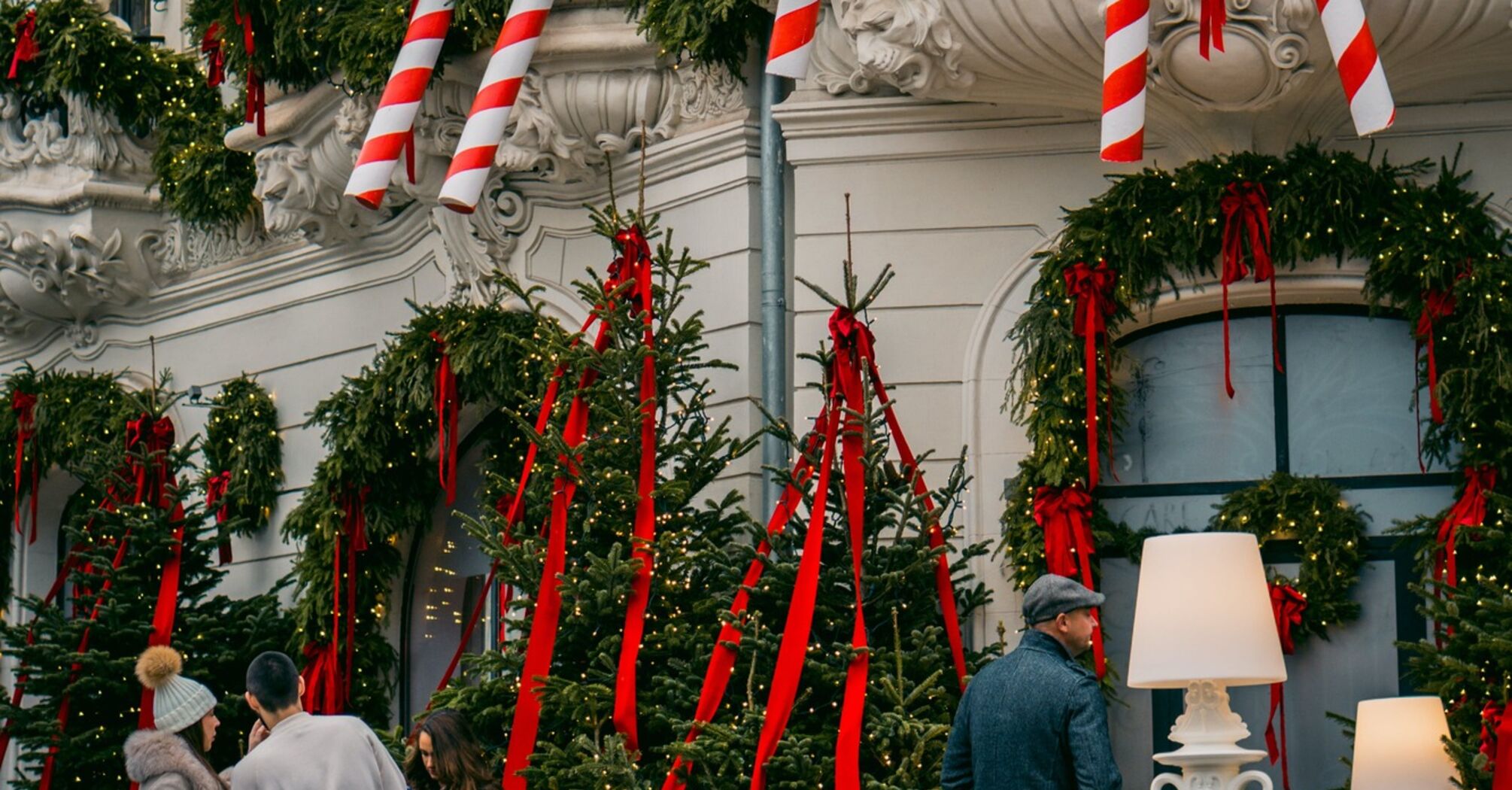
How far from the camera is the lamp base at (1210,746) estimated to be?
7.41 meters

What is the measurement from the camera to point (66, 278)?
15297mm

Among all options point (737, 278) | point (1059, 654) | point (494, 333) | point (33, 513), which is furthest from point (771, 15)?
point (33, 513)

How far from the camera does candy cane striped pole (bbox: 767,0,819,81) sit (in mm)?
10141

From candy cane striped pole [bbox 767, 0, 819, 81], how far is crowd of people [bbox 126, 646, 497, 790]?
3009 millimetres

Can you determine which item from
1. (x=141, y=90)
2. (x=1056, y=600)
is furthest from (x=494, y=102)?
(x=1056, y=600)

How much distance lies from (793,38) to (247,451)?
5.20m

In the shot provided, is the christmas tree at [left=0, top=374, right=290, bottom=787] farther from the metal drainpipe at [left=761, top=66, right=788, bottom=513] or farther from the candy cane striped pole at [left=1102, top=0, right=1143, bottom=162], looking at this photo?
the candy cane striped pole at [left=1102, top=0, right=1143, bottom=162]

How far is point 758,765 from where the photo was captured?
9.38 metres

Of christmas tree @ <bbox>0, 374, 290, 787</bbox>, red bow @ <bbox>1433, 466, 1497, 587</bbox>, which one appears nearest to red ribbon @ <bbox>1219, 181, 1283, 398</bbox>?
red bow @ <bbox>1433, 466, 1497, 587</bbox>

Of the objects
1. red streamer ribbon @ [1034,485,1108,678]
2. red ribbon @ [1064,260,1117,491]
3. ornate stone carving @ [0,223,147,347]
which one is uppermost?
ornate stone carving @ [0,223,147,347]

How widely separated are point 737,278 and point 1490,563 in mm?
3741

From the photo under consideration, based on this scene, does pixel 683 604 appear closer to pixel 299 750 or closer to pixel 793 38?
pixel 793 38

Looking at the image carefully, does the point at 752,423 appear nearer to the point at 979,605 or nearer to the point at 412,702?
the point at 979,605

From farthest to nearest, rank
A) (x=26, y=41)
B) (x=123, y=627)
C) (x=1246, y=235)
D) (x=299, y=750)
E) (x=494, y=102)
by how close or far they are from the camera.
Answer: (x=26, y=41) < (x=123, y=627) < (x=494, y=102) < (x=1246, y=235) < (x=299, y=750)
